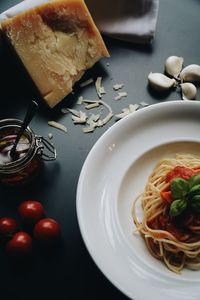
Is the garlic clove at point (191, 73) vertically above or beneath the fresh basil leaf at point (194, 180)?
beneath

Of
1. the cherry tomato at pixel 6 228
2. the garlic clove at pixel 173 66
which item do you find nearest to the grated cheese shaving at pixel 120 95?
the garlic clove at pixel 173 66

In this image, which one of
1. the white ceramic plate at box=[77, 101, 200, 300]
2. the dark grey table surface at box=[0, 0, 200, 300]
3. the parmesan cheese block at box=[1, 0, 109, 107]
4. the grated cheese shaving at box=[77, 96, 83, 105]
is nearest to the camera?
the white ceramic plate at box=[77, 101, 200, 300]

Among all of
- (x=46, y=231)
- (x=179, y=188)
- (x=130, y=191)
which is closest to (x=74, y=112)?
(x=130, y=191)

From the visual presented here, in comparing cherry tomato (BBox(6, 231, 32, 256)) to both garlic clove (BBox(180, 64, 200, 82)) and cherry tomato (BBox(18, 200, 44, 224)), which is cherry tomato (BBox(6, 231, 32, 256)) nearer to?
cherry tomato (BBox(18, 200, 44, 224))

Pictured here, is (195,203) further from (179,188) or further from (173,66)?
(173,66)

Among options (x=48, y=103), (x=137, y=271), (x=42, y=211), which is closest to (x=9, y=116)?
(x=48, y=103)

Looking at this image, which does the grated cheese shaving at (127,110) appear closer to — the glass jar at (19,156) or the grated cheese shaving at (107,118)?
the grated cheese shaving at (107,118)

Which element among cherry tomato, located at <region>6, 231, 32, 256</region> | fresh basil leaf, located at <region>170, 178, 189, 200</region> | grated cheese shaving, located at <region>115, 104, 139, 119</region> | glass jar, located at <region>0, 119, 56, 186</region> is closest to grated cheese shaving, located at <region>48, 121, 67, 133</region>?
glass jar, located at <region>0, 119, 56, 186</region>
